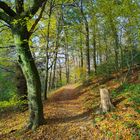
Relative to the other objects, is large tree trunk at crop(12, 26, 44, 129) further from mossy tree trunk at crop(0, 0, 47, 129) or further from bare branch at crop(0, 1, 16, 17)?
bare branch at crop(0, 1, 16, 17)

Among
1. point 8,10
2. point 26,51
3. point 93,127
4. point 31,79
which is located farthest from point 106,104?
point 8,10

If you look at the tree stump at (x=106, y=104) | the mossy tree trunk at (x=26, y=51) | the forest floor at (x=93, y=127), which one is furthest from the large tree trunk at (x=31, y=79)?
the tree stump at (x=106, y=104)

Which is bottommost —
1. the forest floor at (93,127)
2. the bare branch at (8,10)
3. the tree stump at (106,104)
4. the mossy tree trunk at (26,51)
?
the forest floor at (93,127)

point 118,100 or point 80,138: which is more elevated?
point 118,100

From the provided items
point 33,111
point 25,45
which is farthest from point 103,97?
point 25,45

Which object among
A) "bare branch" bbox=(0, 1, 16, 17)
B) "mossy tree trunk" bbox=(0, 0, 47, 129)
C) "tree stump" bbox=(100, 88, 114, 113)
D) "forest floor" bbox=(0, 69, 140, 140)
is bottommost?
"forest floor" bbox=(0, 69, 140, 140)

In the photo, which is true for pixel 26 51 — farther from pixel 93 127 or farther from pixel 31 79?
pixel 93 127

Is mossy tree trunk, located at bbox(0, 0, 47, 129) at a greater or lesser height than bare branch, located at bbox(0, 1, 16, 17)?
lesser

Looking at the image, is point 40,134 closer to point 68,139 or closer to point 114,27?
point 68,139

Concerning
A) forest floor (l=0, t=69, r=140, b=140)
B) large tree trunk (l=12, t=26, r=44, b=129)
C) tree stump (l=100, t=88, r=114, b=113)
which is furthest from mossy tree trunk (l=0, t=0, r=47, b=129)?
tree stump (l=100, t=88, r=114, b=113)

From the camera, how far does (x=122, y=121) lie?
8.56m

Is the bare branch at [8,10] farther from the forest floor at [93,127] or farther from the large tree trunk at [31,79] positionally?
the forest floor at [93,127]

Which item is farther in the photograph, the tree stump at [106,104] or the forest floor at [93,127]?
the tree stump at [106,104]

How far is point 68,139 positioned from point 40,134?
1.34 metres
